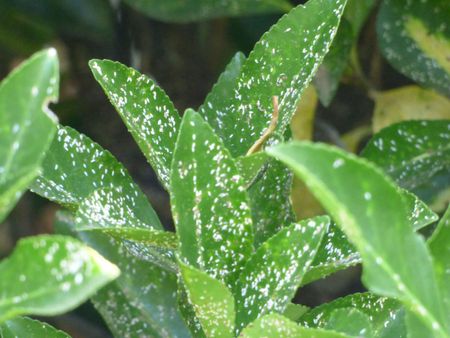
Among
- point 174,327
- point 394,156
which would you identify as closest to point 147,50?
point 394,156

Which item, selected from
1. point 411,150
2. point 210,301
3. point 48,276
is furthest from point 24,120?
point 411,150

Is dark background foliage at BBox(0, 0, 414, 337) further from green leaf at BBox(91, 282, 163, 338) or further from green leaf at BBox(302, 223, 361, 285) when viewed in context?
green leaf at BBox(302, 223, 361, 285)

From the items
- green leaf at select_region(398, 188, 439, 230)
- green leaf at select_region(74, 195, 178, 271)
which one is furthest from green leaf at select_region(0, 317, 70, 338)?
green leaf at select_region(398, 188, 439, 230)

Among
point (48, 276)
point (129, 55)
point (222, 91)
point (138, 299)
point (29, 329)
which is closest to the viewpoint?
point (48, 276)

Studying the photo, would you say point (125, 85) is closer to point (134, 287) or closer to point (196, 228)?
point (196, 228)

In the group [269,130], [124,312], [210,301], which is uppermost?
[269,130]

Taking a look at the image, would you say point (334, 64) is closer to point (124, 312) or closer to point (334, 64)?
point (334, 64)
